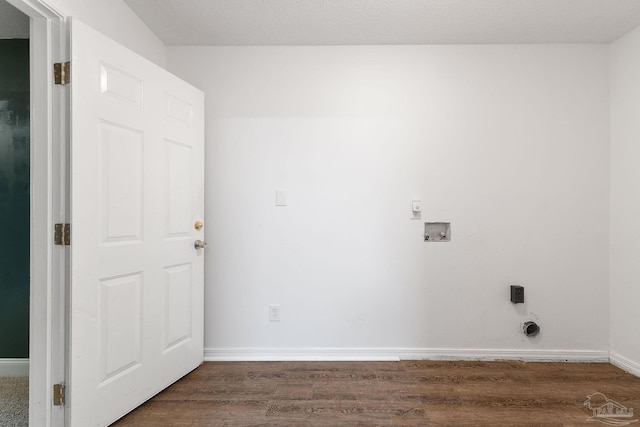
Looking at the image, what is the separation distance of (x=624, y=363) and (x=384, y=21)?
300 centimetres

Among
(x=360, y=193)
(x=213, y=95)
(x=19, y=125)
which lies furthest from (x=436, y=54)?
(x=19, y=125)

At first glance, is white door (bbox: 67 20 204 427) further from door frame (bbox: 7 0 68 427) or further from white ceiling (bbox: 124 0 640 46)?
white ceiling (bbox: 124 0 640 46)

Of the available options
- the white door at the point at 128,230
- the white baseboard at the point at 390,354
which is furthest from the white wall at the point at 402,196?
the white door at the point at 128,230

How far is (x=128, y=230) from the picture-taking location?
184 cm

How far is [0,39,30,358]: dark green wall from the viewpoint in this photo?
2363 mm

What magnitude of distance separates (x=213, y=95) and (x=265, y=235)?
1.18 metres

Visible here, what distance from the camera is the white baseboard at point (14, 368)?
92.4 inches

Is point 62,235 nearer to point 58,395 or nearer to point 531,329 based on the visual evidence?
point 58,395

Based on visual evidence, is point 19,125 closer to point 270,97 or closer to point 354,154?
point 270,97

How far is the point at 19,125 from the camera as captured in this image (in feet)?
7.80

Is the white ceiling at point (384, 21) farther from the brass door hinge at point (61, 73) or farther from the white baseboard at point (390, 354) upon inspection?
the white baseboard at point (390, 354)

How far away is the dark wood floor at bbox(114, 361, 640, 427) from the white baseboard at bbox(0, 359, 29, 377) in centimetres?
116

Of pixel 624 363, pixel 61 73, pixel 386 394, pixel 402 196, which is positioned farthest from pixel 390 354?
pixel 61 73

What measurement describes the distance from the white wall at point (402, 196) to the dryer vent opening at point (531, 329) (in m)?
0.05
